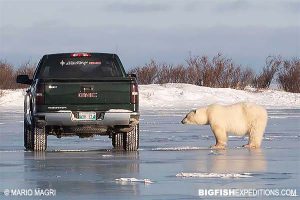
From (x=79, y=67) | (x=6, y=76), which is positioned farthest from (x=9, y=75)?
(x=79, y=67)

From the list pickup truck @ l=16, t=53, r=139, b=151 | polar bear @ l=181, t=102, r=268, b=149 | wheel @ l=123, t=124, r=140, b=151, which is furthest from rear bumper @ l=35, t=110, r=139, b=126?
polar bear @ l=181, t=102, r=268, b=149

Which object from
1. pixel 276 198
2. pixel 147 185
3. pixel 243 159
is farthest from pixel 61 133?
pixel 276 198

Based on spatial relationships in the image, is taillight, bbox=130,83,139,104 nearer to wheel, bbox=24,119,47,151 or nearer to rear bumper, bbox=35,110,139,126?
rear bumper, bbox=35,110,139,126

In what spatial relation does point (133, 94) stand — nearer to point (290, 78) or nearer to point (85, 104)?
point (85, 104)

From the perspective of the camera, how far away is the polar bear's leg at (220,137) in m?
19.6

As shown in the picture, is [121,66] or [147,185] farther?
[121,66]

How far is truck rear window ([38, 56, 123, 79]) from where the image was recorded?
2008 cm

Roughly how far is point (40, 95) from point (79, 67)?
6.65 feet

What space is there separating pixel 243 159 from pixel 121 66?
15.1 feet

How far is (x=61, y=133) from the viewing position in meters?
19.3

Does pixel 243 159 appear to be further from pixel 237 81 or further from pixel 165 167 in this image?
pixel 237 81

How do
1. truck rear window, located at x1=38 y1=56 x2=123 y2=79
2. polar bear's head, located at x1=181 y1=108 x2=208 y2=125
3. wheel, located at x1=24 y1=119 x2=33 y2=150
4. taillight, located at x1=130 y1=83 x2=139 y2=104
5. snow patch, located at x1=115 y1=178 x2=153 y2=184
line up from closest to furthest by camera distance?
snow patch, located at x1=115 y1=178 x2=153 y2=184, taillight, located at x1=130 y1=83 x2=139 y2=104, wheel, located at x1=24 y1=119 x2=33 y2=150, truck rear window, located at x1=38 y1=56 x2=123 y2=79, polar bear's head, located at x1=181 y1=108 x2=208 y2=125

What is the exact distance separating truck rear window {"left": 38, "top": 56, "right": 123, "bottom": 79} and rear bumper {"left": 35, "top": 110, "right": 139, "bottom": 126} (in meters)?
1.79

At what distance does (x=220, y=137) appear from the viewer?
1972 centimetres
